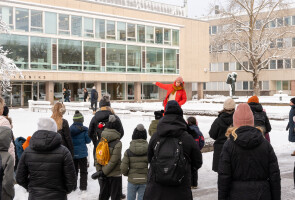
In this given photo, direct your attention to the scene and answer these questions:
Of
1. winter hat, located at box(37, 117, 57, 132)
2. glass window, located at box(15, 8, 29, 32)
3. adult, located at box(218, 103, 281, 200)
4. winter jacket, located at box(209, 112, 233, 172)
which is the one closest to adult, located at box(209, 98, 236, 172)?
winter jacket, located at box(209, 112, 233, 172)

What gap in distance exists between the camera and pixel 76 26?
1602 inches

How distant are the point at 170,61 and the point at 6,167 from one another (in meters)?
45.0

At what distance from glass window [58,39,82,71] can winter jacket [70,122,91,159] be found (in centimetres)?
3257

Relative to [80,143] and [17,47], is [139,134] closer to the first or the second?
[80,143]

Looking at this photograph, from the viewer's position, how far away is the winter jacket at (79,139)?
25.0 ft

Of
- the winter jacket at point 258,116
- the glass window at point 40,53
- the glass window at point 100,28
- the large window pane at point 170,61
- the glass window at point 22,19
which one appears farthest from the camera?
Result: the large window pane at point 170,61

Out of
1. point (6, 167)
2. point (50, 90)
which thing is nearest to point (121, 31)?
point (50, 90)

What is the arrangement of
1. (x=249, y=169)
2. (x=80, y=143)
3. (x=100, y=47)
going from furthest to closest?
1. (x=100, y=47)
2. (x=80, y=143)
3. (x=249, y=169)

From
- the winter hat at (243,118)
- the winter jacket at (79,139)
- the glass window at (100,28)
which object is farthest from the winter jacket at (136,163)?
the glass window at (100,28)

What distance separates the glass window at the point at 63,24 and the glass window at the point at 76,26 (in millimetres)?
549

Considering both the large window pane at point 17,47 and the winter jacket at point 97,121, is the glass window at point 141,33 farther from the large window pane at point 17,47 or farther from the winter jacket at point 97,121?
the winter jacket at point 97,121

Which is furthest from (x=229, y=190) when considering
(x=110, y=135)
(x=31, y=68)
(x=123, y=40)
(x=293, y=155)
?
(x=123, y=40)

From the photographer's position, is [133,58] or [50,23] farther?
[133,58]

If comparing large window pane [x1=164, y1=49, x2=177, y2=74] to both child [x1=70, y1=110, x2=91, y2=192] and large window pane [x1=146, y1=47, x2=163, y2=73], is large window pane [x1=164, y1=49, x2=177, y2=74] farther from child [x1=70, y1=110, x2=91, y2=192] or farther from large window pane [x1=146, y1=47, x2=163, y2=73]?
child [x1=70, y1=110, x2=91, y2=192]
